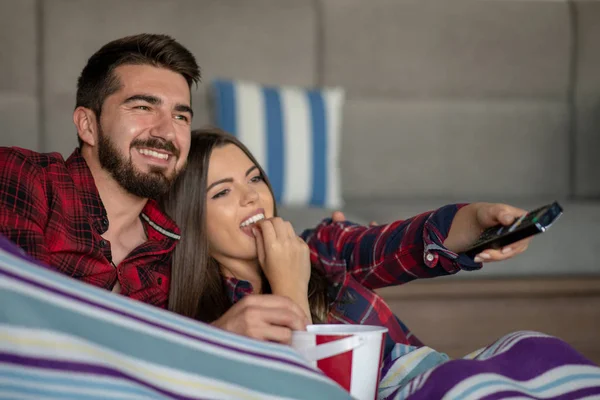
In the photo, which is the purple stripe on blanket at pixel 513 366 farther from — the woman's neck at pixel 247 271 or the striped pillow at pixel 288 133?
the striped pillow at pixel 288 133

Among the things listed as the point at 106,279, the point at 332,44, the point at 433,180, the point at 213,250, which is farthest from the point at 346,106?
the point at 106,279

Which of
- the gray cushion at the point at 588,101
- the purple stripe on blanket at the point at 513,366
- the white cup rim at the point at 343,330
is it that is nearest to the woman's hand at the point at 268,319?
the white cup rim at the point at 343,330

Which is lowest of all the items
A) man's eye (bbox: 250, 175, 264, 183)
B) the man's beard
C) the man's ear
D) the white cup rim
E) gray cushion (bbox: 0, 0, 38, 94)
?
the white cup rim

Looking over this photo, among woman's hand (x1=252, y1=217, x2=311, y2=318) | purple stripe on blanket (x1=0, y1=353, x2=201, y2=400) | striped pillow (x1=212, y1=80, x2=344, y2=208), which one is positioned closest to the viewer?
purple stripe on blanket (x1=0, y1=353, x2=201, y2=400)

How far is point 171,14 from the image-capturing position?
2646 mm

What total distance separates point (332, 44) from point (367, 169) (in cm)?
49

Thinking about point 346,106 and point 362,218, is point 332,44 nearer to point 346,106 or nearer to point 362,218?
point 346,106

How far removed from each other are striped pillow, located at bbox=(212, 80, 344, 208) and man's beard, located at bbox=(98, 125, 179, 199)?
1.16 meters

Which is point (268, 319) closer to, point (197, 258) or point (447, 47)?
point (197, 258)

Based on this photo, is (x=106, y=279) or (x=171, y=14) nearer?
(x=106, y=279)

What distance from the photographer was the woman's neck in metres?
1.42

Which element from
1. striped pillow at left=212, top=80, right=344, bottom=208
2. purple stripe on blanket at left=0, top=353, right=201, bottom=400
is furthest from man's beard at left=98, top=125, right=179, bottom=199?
striped pillow at left=212, top=80, right=344, bottom=208

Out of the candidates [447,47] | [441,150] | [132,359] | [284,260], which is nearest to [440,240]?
[284,260]

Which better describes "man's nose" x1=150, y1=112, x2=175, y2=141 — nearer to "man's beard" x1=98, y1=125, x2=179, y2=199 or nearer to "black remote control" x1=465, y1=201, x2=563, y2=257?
"man's beard" x1=98, y1=125, x2=179, y2=199
